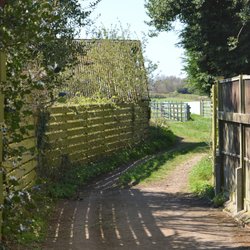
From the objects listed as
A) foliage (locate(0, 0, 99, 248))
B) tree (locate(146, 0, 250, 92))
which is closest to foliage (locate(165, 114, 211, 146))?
tree (locate(146, 0, 250, 92))

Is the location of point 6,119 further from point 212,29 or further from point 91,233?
point 212,29

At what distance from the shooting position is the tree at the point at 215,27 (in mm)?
18203

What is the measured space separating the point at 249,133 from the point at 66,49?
423 cm

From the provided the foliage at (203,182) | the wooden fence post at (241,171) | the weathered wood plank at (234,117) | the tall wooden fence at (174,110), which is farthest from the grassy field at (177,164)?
the tall wooden fence at (174,110)

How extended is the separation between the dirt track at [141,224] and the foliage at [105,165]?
43 cm

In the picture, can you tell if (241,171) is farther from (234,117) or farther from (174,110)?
(174,110)

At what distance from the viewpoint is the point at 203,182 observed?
39.6ft

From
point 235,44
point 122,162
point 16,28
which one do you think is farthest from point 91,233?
point 235,44

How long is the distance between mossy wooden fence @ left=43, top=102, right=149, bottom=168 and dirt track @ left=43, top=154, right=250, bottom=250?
5.52 feet

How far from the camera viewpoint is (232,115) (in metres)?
9.16

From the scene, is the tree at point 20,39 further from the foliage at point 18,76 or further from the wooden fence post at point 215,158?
the wooden fence post at point 215,158

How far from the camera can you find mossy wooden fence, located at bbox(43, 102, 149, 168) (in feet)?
41.6

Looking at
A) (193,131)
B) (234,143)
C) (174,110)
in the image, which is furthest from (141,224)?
(174,110)

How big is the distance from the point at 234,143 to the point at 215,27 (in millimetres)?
10328
